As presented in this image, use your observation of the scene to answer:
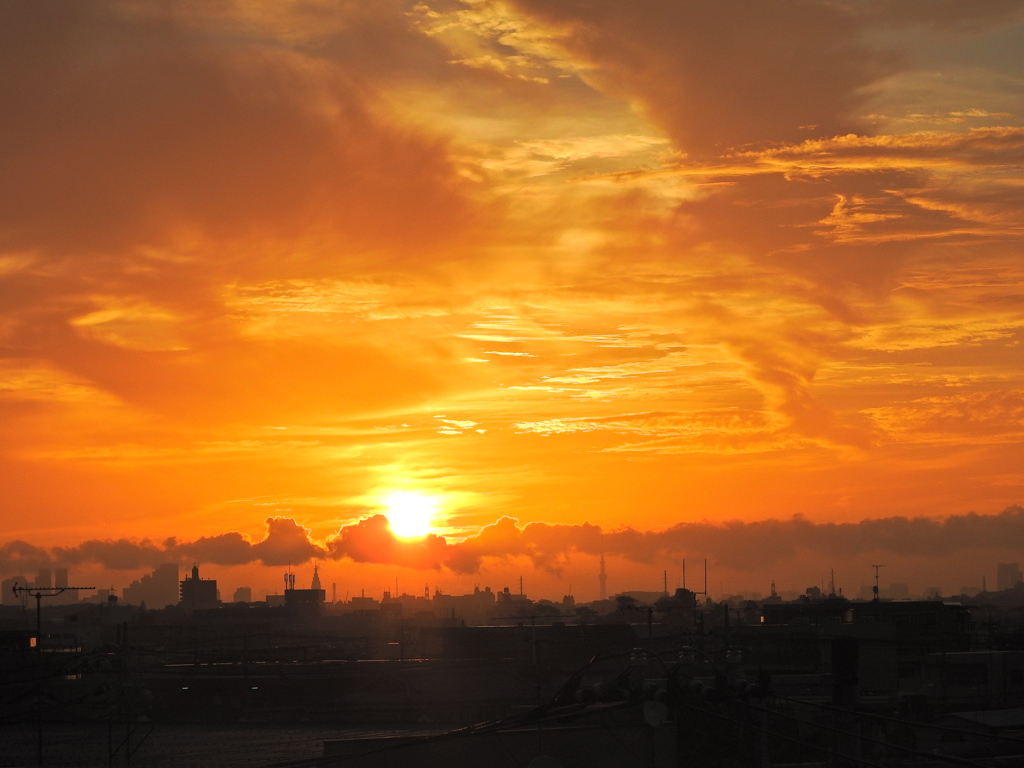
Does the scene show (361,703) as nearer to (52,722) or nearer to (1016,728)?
(52,722)

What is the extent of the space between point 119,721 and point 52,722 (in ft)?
24.0

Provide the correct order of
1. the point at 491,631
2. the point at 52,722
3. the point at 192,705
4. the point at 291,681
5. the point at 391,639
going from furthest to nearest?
1. the point at 391,639
2. the point at 491,631
3. the point at 291,681
4. the point at 192,705
5. the point at 52,722

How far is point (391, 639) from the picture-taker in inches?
4729

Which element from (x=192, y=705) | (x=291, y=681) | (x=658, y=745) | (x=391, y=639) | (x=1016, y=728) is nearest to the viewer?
(x=658, y=745)

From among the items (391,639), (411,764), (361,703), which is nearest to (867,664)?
(361,703)

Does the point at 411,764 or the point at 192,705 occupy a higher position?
the point at 411,764

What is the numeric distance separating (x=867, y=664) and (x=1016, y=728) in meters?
31.1

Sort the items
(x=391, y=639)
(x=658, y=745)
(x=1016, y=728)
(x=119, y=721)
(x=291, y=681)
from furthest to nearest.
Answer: (x=391, y=639), (x=291, y=681), (x=119, y=721), (x=1016, y=728), (x=658, y=745)

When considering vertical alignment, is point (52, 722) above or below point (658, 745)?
below

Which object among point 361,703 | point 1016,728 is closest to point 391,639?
point 361,703

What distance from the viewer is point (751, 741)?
23.9m

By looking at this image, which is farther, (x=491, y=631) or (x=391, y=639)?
(x=391, y=639)

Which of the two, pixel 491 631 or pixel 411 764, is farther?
pixel 491 631

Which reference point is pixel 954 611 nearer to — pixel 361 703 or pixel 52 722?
pixel 361 703
